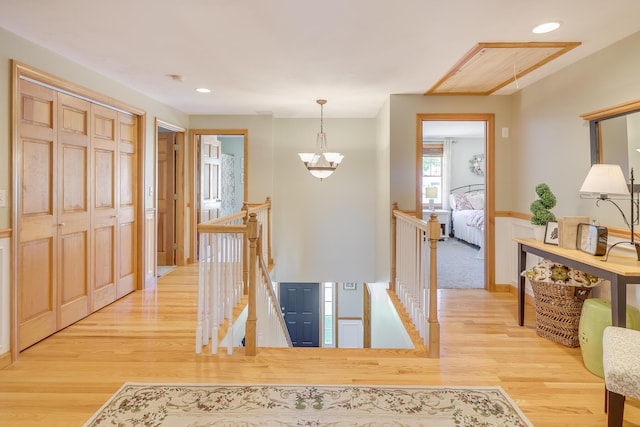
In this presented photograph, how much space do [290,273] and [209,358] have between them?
11.2 ft

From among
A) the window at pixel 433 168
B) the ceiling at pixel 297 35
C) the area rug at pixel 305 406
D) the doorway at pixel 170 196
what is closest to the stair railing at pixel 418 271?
the area rug at pixel 305 406

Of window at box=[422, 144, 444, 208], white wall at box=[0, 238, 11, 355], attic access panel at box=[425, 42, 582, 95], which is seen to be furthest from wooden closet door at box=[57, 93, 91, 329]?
window at box=[422, 144, 444, 208]

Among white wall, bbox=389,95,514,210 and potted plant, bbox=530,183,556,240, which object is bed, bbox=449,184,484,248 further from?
potted plant, bbox=530,183,556,240

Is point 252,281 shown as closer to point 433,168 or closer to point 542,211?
point 542,211

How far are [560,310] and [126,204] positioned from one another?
14.2 ft

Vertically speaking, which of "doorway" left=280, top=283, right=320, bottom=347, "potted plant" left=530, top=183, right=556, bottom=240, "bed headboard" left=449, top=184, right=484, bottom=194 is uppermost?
"bed headboard" left=449, top=184, right=484, bottom=194

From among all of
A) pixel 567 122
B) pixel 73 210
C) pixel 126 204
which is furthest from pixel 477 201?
pixel 73 210

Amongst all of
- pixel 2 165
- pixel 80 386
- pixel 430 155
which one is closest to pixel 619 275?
pixel 80 386

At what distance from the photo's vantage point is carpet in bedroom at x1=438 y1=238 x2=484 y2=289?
15.9 ft

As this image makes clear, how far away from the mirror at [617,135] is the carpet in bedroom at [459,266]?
2.20m

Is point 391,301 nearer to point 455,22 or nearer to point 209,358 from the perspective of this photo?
point 209,358

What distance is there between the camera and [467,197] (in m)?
8.58

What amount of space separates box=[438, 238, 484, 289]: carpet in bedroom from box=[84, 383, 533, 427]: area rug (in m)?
2.65

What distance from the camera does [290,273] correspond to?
606cm
